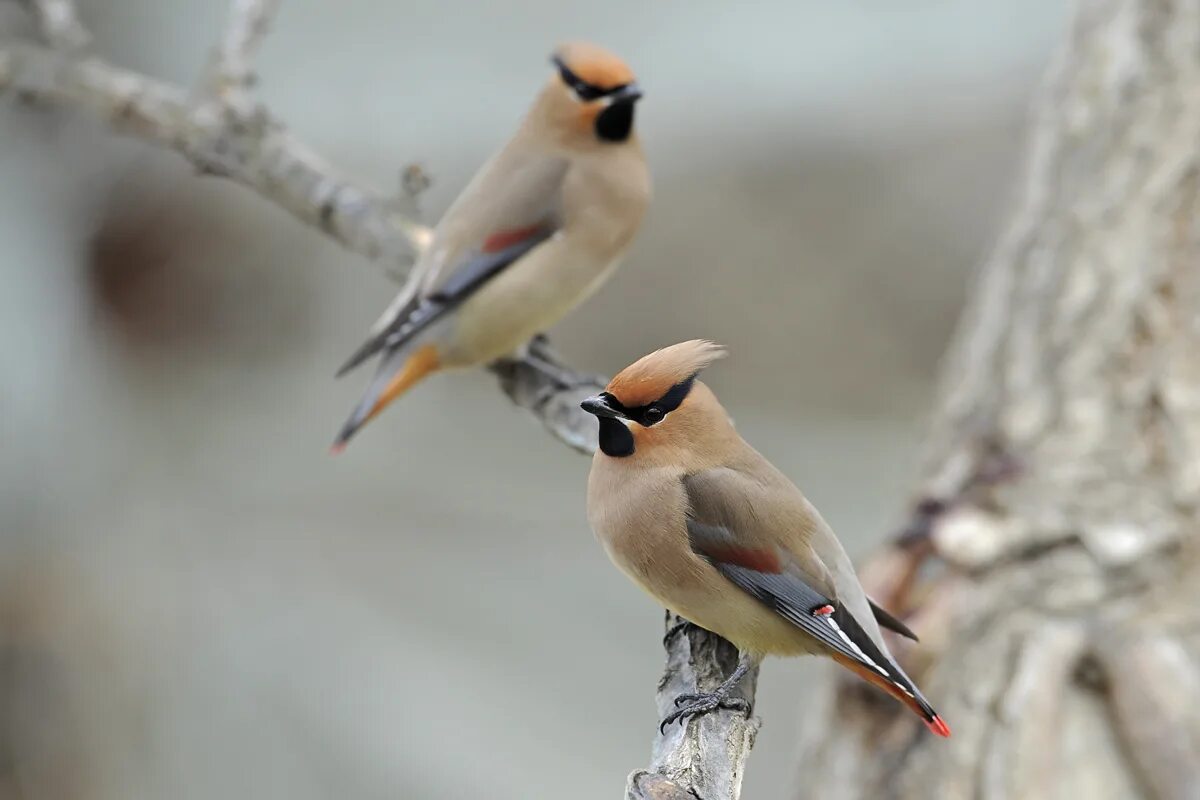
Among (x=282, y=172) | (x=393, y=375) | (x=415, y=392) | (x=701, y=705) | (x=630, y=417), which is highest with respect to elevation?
(x=630, y=417)

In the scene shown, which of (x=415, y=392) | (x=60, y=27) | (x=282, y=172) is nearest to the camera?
(x=282, y=172)

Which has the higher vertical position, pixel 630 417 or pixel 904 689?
pixel 630 417

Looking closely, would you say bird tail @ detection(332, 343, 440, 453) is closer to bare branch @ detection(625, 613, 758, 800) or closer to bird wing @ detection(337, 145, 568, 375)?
bird wing @ detection(337, 145, 568, 375)

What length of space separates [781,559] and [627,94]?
1641mm

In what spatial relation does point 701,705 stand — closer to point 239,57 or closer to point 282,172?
point 282,172

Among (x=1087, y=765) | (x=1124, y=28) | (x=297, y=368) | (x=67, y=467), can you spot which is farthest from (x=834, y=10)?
(x=1087, y=765)

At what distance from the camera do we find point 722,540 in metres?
2.69

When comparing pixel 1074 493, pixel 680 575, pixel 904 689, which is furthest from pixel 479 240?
pixel 904 689

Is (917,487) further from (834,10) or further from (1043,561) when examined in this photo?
(834,10)

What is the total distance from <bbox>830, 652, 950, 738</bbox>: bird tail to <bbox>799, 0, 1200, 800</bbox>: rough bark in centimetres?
81

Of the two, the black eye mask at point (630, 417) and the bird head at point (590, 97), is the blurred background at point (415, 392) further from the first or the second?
the black eye mask at point (630, 417)

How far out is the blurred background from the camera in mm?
7082

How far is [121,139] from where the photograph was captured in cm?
768

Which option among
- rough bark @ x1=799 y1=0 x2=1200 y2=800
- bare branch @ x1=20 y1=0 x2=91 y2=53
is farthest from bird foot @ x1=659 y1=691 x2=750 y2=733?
bare branch @ x1=20 y1=0 x2=91 y2=53
